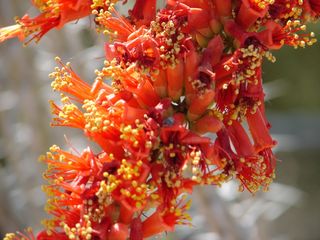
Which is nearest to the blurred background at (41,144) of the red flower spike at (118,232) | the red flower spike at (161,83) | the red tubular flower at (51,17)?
the red tubular flower at (51,17)

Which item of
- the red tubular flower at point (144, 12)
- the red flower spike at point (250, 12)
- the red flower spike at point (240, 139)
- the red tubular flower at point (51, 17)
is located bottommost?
the red flower spike at point (240, 139)

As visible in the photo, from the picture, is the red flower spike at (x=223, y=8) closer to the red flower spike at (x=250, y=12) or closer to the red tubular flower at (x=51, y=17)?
the red flower spike at (x=250, y=12)

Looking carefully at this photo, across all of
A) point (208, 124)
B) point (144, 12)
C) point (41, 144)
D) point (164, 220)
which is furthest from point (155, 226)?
point (41, 144)

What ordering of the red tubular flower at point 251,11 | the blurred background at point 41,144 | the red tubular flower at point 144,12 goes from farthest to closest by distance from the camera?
the blurred background at point 41,144 < the red tubular flower at point 144,12 < the red tubular flower at point 251,11

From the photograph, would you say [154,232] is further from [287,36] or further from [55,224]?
[287,36]

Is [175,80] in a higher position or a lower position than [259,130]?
higher

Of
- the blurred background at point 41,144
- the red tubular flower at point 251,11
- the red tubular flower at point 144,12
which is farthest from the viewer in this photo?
the blurred background at point 41,144

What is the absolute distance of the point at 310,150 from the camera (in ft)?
20.4

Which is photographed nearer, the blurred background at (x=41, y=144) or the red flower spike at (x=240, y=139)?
the red flower spike at (x=240, y=139)

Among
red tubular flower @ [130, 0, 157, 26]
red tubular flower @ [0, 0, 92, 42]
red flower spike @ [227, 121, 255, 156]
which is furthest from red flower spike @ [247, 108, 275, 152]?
red tubular flower @ [0, 0, 92, 42]

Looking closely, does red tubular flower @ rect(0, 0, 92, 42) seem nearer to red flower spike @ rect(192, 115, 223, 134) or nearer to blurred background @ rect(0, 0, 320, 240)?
red flower spike @ rect(192, 115, 223, 134)

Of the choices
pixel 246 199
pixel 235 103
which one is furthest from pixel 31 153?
pixel 235 103

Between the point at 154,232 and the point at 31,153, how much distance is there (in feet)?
6.13

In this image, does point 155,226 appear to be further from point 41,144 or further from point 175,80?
point 41,144
